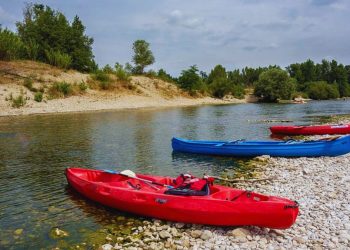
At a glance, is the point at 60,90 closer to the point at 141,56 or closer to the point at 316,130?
the point at 141,56

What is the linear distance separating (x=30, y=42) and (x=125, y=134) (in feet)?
164

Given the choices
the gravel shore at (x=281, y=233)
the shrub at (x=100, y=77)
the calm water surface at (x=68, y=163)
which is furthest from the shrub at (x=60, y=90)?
the gravel shore at (x=281, y=233)

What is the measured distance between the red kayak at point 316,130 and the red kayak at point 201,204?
1934 centimetres

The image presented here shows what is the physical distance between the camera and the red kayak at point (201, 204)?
934 centimetres

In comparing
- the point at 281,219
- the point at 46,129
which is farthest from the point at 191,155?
the point at 46,129

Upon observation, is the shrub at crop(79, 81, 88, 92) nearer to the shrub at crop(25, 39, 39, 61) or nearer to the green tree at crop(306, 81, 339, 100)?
the shrub at crop(25, 39, 39, 61)

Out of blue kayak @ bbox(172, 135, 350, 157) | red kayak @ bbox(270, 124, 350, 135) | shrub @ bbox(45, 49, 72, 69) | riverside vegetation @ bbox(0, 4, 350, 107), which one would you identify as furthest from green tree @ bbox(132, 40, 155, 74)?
blue kayak @ bbox(172, 135, 350, 157)

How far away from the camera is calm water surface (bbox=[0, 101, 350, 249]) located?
10.9 metres

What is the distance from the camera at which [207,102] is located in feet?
308

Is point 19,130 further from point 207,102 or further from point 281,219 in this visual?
point 207,102

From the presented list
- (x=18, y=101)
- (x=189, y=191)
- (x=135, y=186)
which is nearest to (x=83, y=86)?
(x=18, y=101)

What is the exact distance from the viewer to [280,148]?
20.1 m

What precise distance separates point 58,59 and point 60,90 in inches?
436

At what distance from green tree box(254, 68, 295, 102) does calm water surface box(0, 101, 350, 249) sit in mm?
72040
